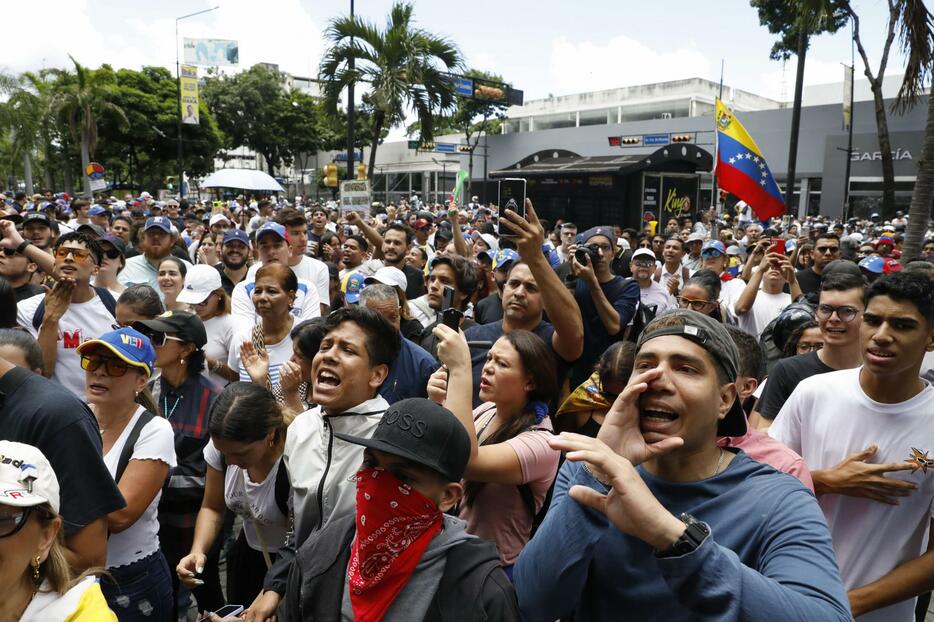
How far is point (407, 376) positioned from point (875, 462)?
2.27 meters

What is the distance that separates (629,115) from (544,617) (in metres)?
57.9

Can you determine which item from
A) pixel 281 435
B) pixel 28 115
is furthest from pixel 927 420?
pixel 28 115

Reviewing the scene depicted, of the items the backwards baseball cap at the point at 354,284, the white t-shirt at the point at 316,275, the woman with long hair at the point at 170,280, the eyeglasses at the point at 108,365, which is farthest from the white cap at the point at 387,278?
the eyeglasses at the point at 108,365

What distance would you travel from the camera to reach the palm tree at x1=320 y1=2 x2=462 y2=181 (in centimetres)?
1491

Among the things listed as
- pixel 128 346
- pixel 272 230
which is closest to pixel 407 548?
pixel 128 346

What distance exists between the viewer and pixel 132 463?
275 cm

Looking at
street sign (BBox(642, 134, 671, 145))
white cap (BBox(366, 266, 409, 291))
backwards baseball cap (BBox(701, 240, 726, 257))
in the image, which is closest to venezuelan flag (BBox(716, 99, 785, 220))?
backwards baseball cap (BBox(701, 240, 726, 257))

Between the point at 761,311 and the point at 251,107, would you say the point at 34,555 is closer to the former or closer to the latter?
the point at 761,311

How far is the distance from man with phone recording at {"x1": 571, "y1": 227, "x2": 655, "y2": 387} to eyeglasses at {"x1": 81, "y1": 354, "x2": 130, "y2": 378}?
8.33 ft

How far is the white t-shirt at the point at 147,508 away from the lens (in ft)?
8.99

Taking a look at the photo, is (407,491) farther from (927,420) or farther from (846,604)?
(927,420)

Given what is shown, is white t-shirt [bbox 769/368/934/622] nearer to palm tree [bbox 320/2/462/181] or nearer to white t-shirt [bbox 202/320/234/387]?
white t-shirt [bbox 202/320/234/387]

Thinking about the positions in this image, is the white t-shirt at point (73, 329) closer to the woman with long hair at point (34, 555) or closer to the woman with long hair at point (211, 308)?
the woman with long hair at point (211, 308)

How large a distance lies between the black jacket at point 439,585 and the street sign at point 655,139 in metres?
40.3
